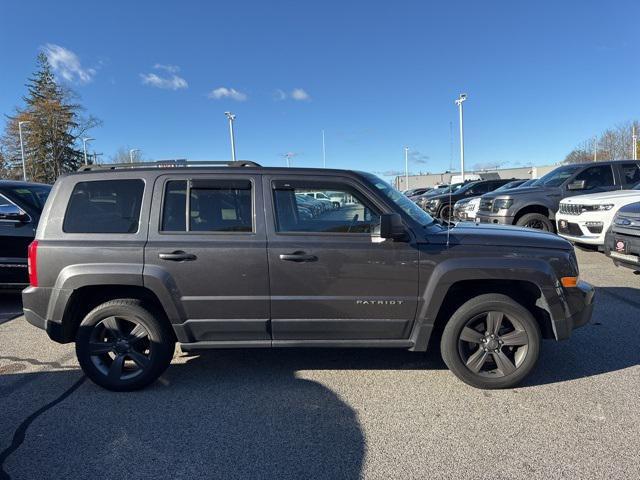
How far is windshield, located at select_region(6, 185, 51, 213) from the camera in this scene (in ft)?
20.3

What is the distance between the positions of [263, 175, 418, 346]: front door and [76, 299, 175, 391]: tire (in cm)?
99

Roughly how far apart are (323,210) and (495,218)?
7.77m

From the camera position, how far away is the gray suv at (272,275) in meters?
3.48

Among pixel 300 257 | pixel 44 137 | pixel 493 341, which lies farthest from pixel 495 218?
pixel 44 137

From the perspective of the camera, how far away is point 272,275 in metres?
3.50

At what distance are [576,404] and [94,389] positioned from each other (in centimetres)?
390

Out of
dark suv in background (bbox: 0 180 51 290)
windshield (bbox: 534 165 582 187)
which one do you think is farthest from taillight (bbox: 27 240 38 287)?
windshield (bbox: 534 165 582 187)

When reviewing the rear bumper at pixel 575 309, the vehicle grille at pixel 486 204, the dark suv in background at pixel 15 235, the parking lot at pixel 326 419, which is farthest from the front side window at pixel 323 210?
the vehicle grille at pixel 486 204

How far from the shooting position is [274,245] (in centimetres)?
351

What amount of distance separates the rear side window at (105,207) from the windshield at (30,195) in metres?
3.17

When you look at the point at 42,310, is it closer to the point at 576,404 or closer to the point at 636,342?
the point at 576,404

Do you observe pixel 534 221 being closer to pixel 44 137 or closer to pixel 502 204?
pixel 502 204

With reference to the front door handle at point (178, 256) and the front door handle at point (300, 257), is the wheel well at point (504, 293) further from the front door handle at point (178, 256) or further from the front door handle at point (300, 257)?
the front door handle at point (178, 256)

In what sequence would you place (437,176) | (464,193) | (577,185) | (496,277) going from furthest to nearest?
(437,176) → (464,193) → (577,185) → (496,277)
